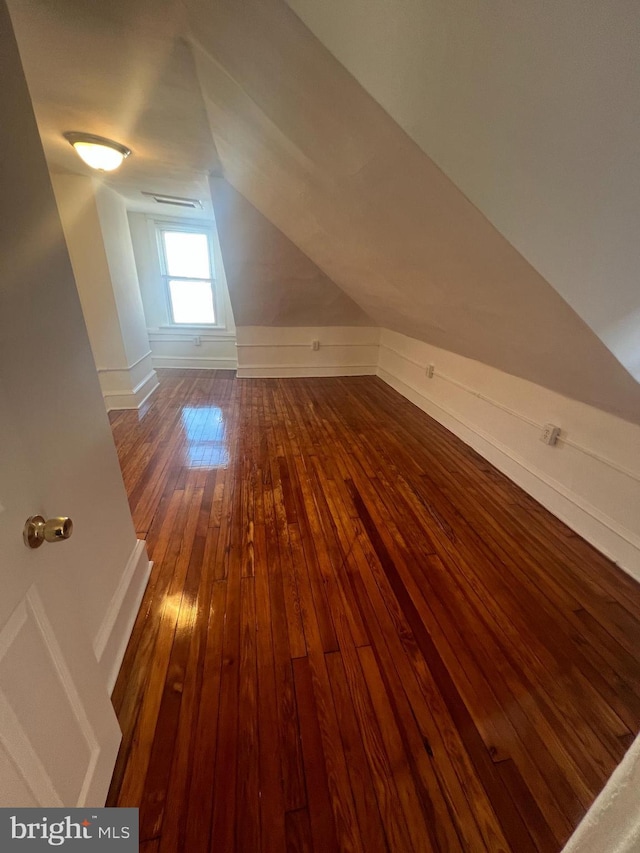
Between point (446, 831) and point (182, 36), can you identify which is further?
point (182, 36)

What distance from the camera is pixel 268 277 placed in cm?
349

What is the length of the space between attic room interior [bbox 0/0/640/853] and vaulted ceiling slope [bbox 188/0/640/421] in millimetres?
16

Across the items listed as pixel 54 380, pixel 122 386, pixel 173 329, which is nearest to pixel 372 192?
pixel 54 380

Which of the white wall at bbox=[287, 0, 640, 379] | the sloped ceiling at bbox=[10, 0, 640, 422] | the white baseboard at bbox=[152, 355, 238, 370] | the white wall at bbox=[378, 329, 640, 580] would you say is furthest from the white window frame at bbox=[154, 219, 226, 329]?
the white wall at bbox=[287, 0, 640, 379]

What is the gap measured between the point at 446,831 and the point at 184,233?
19.9 feet

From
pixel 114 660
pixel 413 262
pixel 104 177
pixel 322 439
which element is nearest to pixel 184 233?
pixel 104 177

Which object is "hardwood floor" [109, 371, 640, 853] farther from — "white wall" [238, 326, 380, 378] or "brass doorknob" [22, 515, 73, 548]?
"white wall" [238, 326, 380, 378]

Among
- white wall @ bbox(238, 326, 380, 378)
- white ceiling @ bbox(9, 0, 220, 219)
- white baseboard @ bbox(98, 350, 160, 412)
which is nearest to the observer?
white ceiling @ bbox(9, 0, 220, 219)

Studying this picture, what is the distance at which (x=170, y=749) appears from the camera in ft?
3.25

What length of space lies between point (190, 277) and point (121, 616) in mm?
5034

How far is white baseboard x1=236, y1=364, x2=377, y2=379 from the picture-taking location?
4.79m

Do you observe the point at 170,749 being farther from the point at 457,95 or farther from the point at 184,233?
the point at 184,233

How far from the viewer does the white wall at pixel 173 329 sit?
4.75 meters

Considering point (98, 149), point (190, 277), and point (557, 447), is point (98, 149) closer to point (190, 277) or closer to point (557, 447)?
point (190, 277)
